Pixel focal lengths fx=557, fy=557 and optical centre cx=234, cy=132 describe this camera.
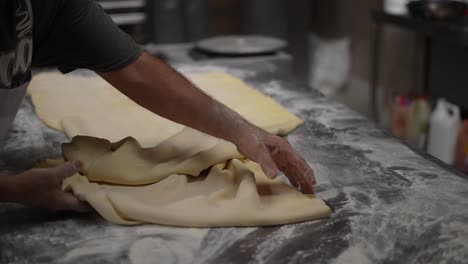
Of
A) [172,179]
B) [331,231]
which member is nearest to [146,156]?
[172,179]

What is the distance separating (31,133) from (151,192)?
594 millimetres

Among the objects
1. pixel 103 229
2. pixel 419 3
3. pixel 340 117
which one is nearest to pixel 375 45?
pixel 419 3

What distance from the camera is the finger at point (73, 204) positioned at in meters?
1.02

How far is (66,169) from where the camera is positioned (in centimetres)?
101

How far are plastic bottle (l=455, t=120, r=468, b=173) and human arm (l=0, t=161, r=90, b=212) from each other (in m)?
1.92

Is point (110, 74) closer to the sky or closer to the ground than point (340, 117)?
closer to the sky

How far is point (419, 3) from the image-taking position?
109 inches

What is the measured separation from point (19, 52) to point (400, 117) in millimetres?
2262

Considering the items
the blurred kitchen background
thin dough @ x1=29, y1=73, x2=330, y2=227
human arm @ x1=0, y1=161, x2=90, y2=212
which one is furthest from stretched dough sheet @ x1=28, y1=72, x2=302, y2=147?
the blurred kitchen background

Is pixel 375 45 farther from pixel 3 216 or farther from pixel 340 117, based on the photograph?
pixel 3 216

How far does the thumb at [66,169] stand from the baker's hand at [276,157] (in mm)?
329

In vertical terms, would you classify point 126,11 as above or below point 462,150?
above

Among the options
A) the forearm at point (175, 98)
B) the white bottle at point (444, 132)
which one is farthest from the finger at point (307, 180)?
the white bottle at point (444, 132)

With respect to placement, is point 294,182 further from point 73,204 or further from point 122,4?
point 122,4
